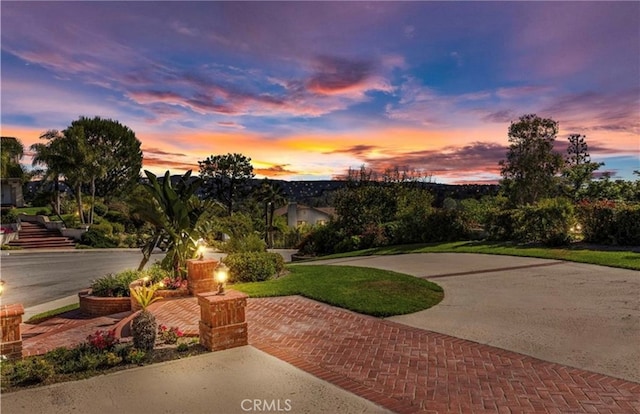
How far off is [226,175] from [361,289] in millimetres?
58875

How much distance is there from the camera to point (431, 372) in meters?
5.32

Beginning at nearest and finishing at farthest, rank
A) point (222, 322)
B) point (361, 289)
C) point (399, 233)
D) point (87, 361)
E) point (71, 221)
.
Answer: point (87, 361) → point (222, 322) → point (361, 289) → point (399, 233) → point (71, 221)

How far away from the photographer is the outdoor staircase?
29666 millimetres

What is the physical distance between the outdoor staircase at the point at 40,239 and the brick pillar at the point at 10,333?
90.6 feet

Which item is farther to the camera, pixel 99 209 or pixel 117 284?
pixel 99 209

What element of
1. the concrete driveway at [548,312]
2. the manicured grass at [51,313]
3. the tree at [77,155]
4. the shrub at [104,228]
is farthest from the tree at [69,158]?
the concrete driveway at [548,312]

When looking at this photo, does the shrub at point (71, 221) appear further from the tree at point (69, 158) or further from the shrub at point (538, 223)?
the shrub at point (538, 223)

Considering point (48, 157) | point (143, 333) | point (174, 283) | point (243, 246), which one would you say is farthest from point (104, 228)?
point (143, 333)

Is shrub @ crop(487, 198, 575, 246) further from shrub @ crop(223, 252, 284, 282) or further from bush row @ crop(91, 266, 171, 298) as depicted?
bush row @ crop(91, 266, 171, 298)

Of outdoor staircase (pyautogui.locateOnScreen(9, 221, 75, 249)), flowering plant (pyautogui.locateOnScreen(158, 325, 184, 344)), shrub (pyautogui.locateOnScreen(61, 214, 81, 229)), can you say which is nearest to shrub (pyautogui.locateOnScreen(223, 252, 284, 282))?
flowering plant (pyautogui.locateOnScreen(158, 325, 184, 344))

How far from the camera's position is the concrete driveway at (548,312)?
19.6ft

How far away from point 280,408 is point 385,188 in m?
23.7

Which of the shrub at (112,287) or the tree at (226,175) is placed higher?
the tree at (226,175)

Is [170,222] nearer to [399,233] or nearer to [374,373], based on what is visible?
[374,373]
